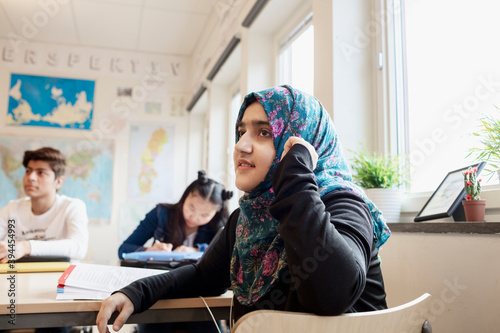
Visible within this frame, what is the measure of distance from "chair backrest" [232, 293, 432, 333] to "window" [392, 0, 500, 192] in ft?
2.69

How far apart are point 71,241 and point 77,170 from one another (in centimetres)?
288

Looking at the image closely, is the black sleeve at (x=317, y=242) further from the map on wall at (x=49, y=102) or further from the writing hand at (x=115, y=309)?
the map on wall at (x=49, y=102)

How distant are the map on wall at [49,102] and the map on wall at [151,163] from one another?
60 centimetres

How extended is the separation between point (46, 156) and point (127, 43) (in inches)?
110

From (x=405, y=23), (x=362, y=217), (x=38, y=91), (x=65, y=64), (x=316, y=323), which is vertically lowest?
(x=316, y=323)

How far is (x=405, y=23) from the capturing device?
69.9 inches

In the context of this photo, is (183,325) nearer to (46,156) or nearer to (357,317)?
(357,317)

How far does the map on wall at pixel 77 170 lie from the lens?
468 centimetres

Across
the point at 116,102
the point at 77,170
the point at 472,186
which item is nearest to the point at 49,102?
the point at 116,102

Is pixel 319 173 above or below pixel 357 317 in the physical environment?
above

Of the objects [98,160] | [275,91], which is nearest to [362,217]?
[275,91]

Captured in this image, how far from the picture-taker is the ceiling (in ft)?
13.0

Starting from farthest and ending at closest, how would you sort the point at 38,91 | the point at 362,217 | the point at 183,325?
the point at 38,91 → the point at 183,325 → the point at 362,217

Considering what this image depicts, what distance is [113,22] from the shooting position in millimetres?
4344
